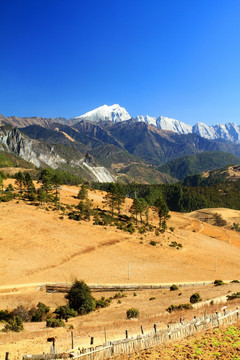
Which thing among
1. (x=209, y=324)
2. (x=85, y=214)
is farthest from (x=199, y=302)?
(x=85, y=214)

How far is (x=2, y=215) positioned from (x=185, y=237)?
5336 centimetres

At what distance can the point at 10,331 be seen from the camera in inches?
902

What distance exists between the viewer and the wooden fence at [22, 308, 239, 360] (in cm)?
1552

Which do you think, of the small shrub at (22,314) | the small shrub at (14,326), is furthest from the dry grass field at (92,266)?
the small shrub at (22,314)

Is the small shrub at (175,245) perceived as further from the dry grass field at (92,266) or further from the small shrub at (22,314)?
the small shrub at (22,314)

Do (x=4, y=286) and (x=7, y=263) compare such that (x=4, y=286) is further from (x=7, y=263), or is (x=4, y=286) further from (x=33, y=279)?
(x=7, y=263)

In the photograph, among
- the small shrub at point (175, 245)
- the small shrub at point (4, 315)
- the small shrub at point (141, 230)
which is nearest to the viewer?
the small shrub at point (4, 315)

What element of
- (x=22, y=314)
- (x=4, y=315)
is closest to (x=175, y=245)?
(x=22, y=314)

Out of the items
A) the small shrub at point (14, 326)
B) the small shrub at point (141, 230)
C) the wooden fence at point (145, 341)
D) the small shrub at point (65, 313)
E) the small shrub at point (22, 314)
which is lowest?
the small shrub at point (65, 313)

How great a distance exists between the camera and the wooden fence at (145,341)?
15.5 metres

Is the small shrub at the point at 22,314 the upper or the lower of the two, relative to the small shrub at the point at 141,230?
lower

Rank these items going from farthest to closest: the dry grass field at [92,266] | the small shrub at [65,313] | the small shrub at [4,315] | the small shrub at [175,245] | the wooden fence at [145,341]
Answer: the small shrub at [175,245]
the small shrub at [65,313]
the small shrub at [4,315]
the dry grass field at [92,266]
the wooden fence at [145,341]

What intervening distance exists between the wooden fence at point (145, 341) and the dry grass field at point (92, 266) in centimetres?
212

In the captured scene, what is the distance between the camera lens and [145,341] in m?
17.7
